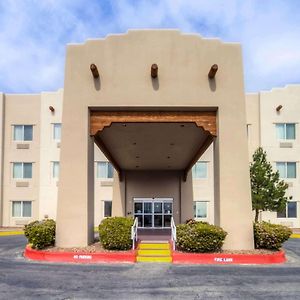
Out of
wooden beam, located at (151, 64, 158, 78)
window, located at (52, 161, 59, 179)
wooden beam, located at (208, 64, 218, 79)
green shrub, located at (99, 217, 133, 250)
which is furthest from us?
window, located at (52, 161, 59, 179)

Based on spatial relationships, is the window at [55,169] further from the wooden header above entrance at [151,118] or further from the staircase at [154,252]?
the wooden header above entrance at [151,118]

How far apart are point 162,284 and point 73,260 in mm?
4326

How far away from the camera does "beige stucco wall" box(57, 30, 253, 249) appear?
47.6ft

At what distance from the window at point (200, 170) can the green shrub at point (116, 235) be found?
60.2 feet

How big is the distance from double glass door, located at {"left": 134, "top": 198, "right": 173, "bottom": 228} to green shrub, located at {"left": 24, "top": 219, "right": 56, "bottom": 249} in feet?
42.3

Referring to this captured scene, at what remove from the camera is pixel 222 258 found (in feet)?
43.2

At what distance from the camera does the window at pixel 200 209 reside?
104 ft

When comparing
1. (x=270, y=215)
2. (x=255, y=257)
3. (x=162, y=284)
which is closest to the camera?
(x=162, y=284)

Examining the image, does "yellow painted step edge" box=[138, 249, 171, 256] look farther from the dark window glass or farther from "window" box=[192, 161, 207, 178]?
the dark window glass

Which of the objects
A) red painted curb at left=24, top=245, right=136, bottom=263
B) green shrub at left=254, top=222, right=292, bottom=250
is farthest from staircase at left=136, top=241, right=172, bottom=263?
green shrub at left=254, top=222, right=292, bottom=250

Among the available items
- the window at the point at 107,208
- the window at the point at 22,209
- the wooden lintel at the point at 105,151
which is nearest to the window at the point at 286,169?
the wooden lintel at the point at 105,151

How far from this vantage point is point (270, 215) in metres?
31.4

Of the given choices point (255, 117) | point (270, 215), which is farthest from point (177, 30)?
point (270, 215)

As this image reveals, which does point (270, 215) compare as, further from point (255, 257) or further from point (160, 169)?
point (255, 257)
